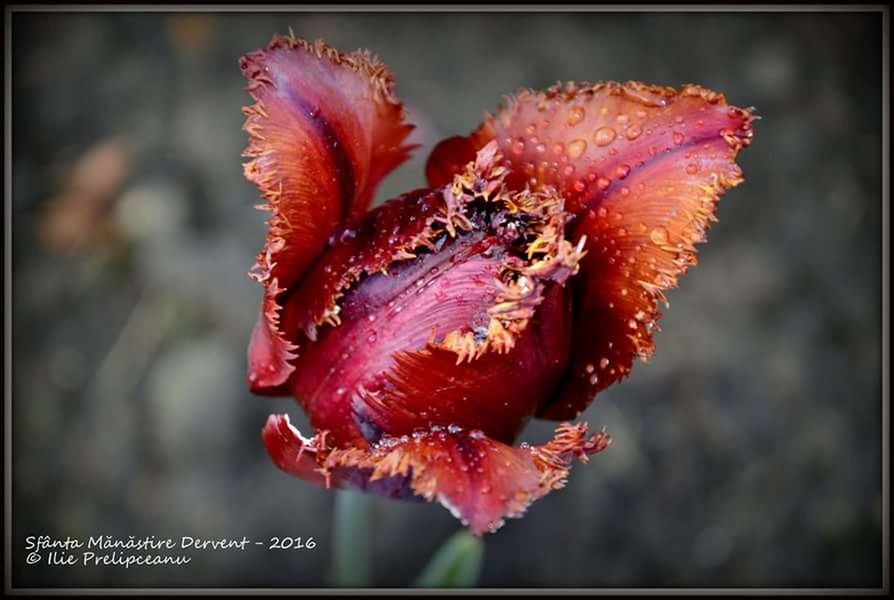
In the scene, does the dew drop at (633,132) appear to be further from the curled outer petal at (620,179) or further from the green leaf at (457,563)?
the green leaf at (457,563)

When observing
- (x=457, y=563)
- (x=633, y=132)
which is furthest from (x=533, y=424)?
(x=633, y=132)

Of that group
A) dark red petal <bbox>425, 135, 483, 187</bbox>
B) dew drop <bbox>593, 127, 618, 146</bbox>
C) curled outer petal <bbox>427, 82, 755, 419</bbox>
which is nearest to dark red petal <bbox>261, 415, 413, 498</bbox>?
curled outer petal <bbox>427, 82, 755, 419</bbox>

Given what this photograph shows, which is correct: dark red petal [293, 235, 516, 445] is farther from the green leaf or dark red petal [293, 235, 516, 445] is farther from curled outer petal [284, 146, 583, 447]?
the green leaf

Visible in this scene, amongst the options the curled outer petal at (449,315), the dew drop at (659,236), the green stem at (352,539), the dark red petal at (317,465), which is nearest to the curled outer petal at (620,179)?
the dew drop at (659,236)

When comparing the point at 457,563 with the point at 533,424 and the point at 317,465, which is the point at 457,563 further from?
the point at 533,424

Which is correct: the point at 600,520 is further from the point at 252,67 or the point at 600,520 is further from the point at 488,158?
the point at 252,67

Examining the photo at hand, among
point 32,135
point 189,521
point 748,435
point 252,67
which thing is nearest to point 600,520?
point 748,435

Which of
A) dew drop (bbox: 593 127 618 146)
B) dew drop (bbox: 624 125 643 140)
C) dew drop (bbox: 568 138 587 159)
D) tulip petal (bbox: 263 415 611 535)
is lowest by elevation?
tulip petal (bbox: 263 415 611 535)
